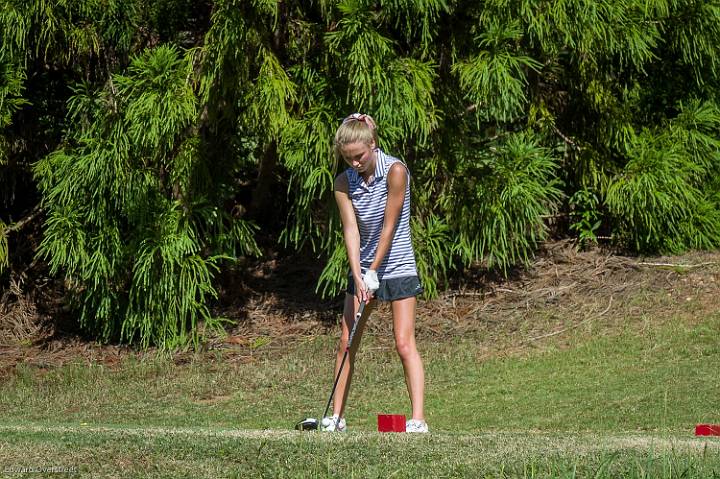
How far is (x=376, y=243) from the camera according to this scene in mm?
5738

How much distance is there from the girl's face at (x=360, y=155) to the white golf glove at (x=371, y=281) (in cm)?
55

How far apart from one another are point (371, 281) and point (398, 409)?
285 cm

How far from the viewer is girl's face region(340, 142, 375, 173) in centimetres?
559

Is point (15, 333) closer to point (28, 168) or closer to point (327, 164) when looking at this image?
point (28, 168)

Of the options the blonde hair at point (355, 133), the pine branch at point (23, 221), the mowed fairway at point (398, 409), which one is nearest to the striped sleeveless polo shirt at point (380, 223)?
the blonde hair at point (355, 133)

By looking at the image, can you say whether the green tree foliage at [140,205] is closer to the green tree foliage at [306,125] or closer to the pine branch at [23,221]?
the green tree foliage at [306,125]

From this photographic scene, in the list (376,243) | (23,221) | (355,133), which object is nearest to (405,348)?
(376,243)

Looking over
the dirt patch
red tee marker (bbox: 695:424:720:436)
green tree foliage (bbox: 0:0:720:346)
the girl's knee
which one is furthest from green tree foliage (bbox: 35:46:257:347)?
red tee marker (bbox: 695:424:720:436)

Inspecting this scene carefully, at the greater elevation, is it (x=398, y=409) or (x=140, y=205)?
(x=140, y=205)

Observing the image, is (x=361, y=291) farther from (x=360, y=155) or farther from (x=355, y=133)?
(x=355, y=133)

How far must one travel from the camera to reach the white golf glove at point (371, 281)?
5.54 m

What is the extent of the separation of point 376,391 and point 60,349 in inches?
140

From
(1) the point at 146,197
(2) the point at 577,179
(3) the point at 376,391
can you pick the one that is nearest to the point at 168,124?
(1) the point at 146,197

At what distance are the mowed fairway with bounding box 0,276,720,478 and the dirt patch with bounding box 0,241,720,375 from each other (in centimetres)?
8
